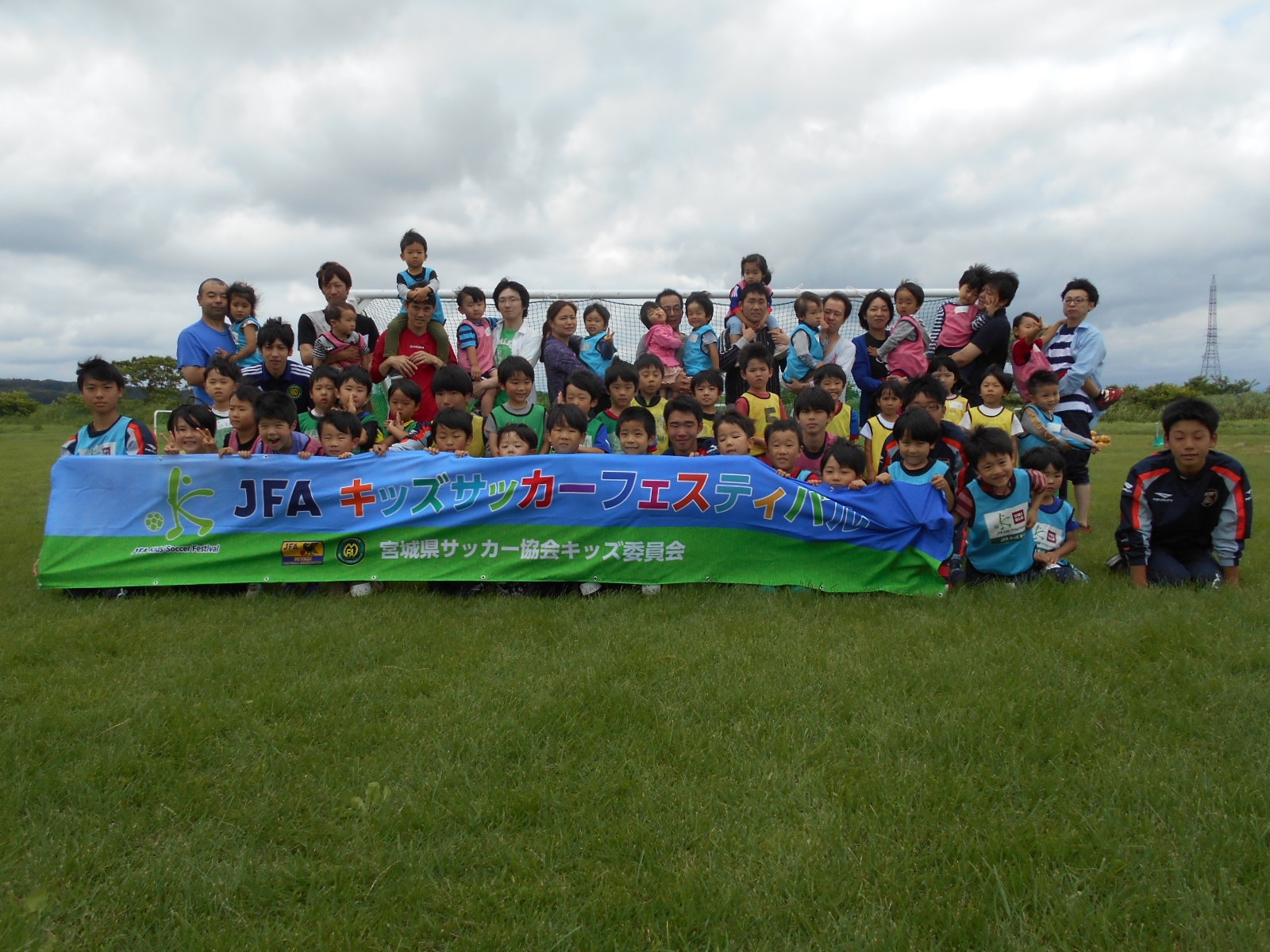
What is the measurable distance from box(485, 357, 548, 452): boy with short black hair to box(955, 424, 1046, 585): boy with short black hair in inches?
→ 128

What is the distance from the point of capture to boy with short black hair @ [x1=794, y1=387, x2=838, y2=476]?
18.5ft

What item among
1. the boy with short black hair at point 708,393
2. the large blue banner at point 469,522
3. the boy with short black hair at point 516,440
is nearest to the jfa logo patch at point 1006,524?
the large blue banner at point 469,522

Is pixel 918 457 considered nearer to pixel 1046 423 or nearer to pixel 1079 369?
pixel 1046 423

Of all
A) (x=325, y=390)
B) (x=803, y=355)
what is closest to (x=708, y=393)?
(x=803, y=355)

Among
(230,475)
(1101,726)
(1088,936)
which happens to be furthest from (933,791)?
(230,475)

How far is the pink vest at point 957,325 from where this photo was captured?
7047mm

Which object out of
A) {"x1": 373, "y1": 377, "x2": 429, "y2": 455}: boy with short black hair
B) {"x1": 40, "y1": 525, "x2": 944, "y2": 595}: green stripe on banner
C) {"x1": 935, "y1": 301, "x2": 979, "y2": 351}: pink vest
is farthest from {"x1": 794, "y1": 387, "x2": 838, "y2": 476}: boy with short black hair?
{"x1": 373, "y1": 377, "x2": 429, "y2": 455}: boy with short black hair

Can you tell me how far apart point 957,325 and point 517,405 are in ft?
13.7

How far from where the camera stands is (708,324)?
769 centimetres

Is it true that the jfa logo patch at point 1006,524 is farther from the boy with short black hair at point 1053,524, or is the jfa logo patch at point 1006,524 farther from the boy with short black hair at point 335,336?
the boy with short black hair at point 335,336

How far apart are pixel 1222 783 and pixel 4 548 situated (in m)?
8.81

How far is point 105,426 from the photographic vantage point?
19.3 feet

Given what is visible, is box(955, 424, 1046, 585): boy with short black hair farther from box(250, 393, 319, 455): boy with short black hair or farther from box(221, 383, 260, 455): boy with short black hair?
box(221, 383, 260, 455): boy with short black hair

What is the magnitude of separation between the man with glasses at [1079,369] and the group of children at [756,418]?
5.1 inches
